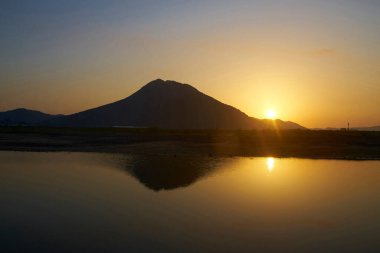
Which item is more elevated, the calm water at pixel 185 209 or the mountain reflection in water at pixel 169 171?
the mountain reflection in water at pixel 169 171

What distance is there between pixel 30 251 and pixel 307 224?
11.1m

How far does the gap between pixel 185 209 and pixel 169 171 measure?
46.4ft

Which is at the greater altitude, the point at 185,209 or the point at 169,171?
the point at 169,171

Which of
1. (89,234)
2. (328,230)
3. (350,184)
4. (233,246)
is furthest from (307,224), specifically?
(350,184)

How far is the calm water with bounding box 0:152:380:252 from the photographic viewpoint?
46.6 ft

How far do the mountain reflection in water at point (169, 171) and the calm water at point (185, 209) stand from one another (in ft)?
0.27

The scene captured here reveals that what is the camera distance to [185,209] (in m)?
19.5

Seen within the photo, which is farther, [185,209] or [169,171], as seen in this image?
[169,171]

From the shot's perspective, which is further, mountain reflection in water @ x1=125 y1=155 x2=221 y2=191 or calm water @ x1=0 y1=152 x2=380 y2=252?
mountain reflection in water @ x1=125 y1=155 x2=221 y2=191

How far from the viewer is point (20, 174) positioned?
30.7 m

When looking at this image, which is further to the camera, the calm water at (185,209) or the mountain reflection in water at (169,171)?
the mountain reflection in water at (169,171)

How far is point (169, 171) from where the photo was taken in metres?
33.6

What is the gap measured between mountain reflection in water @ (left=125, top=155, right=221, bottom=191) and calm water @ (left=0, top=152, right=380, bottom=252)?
0.27ft

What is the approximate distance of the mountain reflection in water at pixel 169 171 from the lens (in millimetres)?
27562
